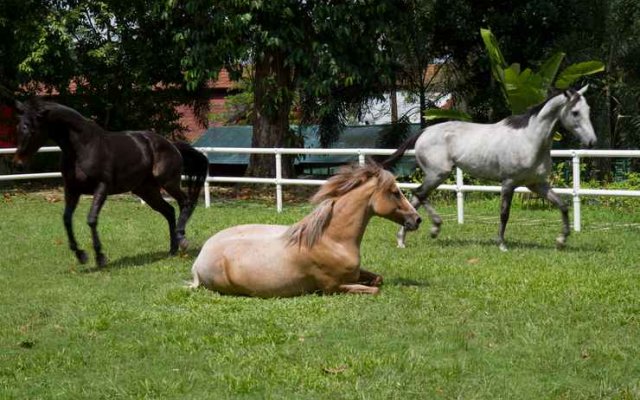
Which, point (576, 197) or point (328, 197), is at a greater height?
point (328, 197)

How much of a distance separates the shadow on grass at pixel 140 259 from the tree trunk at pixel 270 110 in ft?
30.3

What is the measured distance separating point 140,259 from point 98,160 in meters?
1.30

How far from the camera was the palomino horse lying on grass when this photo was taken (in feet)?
26.9

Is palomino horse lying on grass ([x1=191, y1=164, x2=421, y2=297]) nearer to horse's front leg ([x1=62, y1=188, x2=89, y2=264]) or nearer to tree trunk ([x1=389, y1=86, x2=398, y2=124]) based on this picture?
horse's front leg ([x1=62, y1=188, x2=89, y2=264])

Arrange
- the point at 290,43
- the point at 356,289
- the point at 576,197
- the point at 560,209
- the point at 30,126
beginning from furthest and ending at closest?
the point at 290,43 → the point at 576,197 → the point at 560,209 → the point at 30,126 → the point at 356,289

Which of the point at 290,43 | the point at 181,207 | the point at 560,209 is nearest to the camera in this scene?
the point at 560,209

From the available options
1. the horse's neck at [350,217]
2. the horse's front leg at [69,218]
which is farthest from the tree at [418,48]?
the horse's neck at [350,217]

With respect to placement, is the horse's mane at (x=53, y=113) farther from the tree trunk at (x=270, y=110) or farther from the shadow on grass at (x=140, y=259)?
the tree trunk at (x=270, y=110)

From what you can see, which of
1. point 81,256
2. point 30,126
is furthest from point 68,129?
point 81,256

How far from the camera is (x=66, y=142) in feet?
34.9

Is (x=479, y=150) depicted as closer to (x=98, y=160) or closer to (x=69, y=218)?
(x=98, y=160)

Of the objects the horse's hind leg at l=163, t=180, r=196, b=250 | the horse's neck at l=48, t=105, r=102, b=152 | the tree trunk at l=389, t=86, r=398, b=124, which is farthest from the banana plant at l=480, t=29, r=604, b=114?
the horse's neck at l=48, t=105, r=102, b=152

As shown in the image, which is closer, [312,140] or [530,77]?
[530,77]

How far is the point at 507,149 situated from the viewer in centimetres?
1145
